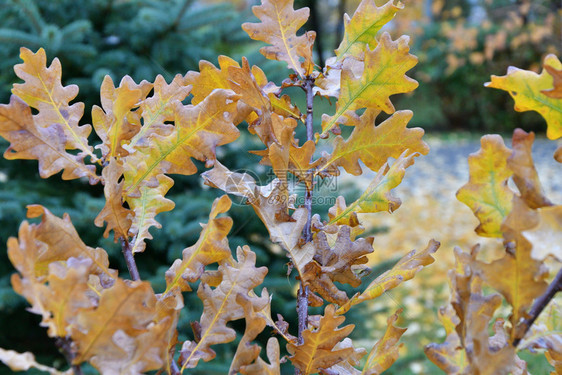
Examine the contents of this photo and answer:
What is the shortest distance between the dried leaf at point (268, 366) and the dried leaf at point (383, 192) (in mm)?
156

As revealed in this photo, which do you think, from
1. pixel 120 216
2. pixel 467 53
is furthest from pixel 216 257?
pixel 467 53

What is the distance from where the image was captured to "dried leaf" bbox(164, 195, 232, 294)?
42 cm

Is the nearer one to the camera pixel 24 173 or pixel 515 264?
pixel 515 264

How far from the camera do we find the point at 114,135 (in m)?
0.47

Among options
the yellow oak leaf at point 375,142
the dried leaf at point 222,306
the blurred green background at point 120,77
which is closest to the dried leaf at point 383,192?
the yellow oak leaf at point 375,142

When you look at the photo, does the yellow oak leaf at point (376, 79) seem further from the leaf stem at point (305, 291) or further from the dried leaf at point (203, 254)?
the dried leaf at point (203, 254)

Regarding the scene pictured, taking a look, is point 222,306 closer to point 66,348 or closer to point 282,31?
point 66,348

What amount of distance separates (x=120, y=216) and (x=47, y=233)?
2.5 inches

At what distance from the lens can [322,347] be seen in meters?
0.45

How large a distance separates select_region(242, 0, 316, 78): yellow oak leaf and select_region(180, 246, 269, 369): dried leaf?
0.24 meters

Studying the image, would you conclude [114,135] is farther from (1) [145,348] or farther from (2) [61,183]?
(2) [61,183]

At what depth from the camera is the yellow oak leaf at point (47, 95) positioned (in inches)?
18.1

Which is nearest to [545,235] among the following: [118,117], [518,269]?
[518,269]

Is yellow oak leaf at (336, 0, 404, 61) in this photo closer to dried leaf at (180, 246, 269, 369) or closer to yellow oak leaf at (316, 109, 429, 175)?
yellow oak leaf at (316, 109, 429, 175)
